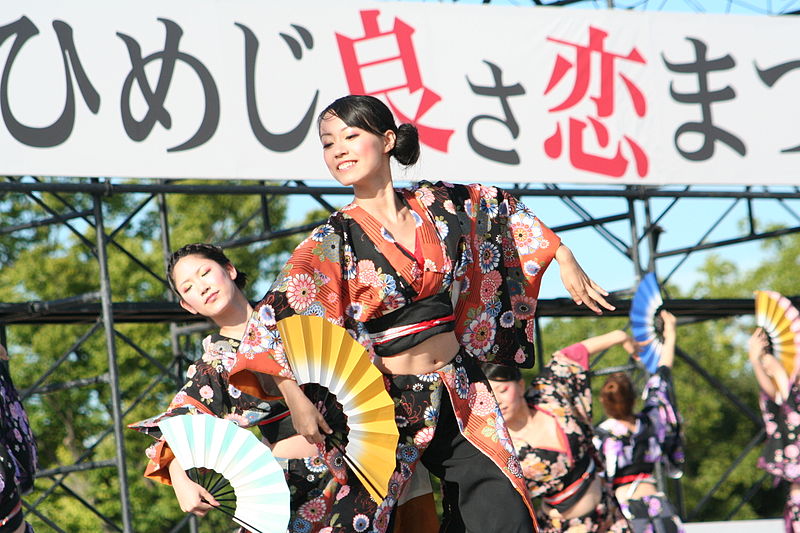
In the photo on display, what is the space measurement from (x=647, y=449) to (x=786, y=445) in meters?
1.01

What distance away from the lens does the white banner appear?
5.26 m

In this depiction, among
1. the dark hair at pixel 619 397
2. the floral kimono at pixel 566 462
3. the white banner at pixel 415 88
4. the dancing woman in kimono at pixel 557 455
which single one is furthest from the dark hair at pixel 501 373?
the white banner at pixel 415 88

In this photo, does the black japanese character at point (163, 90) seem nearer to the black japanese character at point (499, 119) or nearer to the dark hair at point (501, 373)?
the black japanese character at point (499, 119)

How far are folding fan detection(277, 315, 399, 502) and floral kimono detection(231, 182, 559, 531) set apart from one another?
0.05m

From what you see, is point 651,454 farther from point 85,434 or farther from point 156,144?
point 85,434

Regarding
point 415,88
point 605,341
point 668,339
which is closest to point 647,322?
point 668,339

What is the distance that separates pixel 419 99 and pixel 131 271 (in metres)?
13.4

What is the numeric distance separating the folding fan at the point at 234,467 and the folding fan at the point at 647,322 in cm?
308

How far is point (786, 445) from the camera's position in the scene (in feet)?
18.9

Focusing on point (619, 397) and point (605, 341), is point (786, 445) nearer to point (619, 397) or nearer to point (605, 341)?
point (619, 397)

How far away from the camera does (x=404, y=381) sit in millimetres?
2605

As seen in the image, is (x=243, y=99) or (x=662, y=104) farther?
(x=662, y=104)

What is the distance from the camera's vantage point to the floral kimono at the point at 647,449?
17.1 ft

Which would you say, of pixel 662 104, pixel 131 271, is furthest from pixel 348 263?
pixel 131 271
